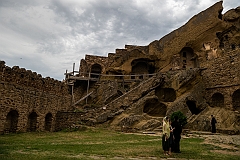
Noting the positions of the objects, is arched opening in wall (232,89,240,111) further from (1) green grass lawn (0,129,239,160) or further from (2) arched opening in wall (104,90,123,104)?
(2) arched opening in wall (104,90,123,104)

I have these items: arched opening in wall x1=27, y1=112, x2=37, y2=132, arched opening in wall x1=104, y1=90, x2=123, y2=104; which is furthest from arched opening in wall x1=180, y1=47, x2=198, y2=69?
arched opening in wall x1=27, y1=112, x2=37, y2=132

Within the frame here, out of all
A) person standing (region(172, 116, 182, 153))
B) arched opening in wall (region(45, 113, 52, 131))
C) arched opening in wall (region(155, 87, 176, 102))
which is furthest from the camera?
arched opening in wall (region(155, 87, 176, 102))

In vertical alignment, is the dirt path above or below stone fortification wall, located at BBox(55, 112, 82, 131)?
below

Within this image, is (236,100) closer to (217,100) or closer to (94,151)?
(217,100)

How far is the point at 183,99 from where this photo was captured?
20297 mm

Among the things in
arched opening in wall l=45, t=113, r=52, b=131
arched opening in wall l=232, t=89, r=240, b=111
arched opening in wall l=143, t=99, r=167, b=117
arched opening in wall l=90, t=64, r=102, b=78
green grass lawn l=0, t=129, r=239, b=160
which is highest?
arched opening in wall l=90, t=64, r=102, b=78

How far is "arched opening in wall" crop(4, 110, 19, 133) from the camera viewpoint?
16792 mm

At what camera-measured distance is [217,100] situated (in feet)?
71.7

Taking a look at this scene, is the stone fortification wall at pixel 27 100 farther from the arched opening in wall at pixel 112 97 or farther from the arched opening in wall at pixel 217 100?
the arched opening in wall at pixel 217 100

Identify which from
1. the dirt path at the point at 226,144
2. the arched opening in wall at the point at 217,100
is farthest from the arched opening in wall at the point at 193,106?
the dirt path at the point at 226,144

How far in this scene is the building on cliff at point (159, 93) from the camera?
1769 centimetres

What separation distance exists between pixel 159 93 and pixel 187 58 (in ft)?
41.6

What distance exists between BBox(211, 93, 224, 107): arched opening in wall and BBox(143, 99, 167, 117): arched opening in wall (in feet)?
16.4

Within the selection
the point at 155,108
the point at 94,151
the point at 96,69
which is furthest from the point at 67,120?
the point at 96,69
